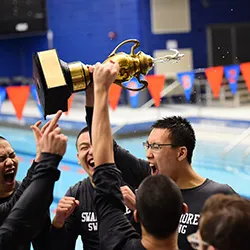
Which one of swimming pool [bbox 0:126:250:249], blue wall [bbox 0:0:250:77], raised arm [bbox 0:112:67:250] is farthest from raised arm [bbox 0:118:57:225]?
blue wall [bbox 0:0:250:77]

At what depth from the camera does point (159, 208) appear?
1.73 metres

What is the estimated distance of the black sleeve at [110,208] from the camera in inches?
69.4

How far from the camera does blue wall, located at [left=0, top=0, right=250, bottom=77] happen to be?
14391 millimetres

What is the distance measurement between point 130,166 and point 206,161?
5.24 metres

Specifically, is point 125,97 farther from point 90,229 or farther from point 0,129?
point 90,229

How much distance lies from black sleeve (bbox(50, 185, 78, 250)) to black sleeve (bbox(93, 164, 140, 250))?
2.11 feet

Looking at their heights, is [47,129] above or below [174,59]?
below

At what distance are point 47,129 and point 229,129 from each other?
8838 millimetres

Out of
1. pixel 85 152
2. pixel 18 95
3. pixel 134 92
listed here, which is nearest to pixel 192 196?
pixel 85 152

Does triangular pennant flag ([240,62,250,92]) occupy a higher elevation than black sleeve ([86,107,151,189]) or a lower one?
lower

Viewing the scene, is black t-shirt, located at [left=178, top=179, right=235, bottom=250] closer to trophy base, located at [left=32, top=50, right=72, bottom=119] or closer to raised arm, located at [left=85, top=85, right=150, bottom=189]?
raised arm, located at [left=85, top=85, right=150, bottom=189]

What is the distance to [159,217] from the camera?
1.72 m

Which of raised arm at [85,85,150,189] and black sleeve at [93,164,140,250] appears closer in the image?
black sleeve at [93,164,140,250]

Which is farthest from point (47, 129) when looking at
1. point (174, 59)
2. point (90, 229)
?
point (90, 229)
